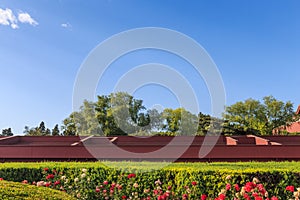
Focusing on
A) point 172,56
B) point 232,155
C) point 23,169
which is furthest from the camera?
point 172,56

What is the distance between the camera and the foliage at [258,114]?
71.3 ft

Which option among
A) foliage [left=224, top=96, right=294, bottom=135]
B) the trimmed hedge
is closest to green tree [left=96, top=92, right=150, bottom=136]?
foliage [left=224, top=96, right=294, bottom=135]

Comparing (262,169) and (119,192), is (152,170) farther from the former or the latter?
(262,169)

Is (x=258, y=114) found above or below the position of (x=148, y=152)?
above

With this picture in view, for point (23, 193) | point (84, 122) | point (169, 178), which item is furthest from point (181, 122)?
point (23, 193)

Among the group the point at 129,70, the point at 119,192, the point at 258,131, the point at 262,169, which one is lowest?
the point at 119,192

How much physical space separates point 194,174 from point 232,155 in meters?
4.30

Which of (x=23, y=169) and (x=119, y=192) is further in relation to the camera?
(x=23, y=169)

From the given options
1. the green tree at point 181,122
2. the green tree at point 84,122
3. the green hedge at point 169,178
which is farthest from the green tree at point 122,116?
the green hedge at point 169,178

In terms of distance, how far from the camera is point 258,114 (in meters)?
22.1

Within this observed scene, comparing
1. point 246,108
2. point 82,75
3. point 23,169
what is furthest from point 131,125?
point 23,169

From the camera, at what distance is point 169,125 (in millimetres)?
22984

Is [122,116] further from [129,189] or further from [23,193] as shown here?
[23,193]

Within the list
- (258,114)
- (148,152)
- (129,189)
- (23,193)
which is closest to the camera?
(23,193)
